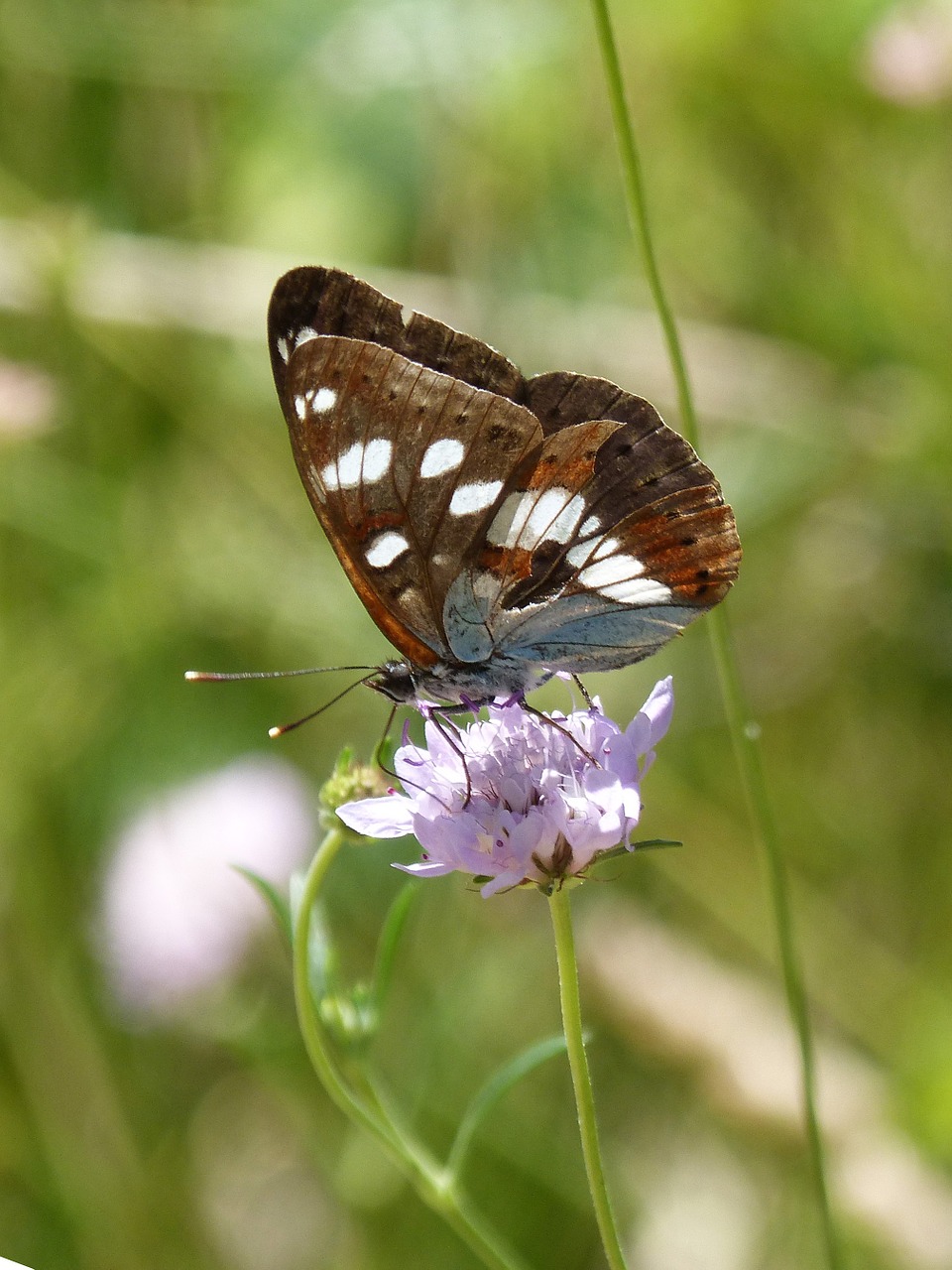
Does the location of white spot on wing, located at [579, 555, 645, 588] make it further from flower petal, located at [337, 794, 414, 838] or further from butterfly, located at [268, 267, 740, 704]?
flower petal, located at [337, 794, 414, 838]

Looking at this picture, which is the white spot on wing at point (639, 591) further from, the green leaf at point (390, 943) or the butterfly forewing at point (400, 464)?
the green leaf at point (390, 943)

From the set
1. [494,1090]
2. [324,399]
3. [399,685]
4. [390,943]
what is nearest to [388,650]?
[399,685]

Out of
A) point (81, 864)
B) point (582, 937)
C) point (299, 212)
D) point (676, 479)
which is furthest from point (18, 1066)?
point (299, 212)

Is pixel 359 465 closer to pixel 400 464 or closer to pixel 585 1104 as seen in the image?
pixel 400 464

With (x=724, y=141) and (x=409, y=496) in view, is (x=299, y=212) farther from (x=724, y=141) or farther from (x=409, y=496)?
(x=409, y=496)

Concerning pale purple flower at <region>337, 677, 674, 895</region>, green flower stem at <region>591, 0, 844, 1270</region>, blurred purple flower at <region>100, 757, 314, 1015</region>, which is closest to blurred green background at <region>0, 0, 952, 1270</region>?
blurred purple flower at <region>100, 757, 314, 1015</region>

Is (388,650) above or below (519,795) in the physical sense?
above
